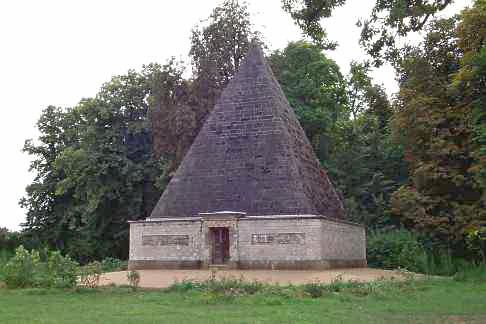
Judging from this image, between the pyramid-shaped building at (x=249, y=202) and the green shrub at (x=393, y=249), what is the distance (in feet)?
7.75

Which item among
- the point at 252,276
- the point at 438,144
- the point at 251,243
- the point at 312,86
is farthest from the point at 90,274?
the point at 312,86

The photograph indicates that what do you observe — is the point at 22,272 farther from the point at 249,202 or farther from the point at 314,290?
the point at 249,202

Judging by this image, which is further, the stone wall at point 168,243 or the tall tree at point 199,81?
the tall tree at point 199,81

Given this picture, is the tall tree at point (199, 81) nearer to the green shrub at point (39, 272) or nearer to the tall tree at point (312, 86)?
the tall tree at point (312, 86)

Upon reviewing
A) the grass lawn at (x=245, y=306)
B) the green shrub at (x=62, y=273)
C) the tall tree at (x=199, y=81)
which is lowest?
the grass lawn at (x=245, y=306)

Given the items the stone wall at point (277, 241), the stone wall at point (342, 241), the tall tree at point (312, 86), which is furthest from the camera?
the tall tree at point (312, 86)

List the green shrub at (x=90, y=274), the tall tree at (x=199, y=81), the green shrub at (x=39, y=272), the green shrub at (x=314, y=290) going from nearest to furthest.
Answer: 1. the green shrub at (x=314, y=290)
2. the green shrub at (x=39, y=272)
3. the green shrub at (x=90, y=274)
4. the tall tree at (x=199, y=81)

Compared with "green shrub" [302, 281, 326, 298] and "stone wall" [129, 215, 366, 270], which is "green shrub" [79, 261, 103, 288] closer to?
"green shrub" [302, 281, 326, 298]

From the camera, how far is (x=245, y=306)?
1215cm

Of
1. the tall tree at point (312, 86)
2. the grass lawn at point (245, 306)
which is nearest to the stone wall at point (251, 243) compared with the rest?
the grass lawn at point (245, 306)

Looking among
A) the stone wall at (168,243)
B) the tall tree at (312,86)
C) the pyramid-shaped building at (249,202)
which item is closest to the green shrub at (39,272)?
the stone wall at (168,243)

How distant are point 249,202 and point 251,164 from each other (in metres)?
1.90

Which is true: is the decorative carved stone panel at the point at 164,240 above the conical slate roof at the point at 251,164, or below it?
below

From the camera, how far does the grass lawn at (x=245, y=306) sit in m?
10.2
